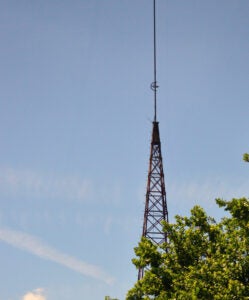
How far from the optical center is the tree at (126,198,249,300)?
1823cm

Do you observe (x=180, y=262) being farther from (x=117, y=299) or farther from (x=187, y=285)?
(x=117, y=299)

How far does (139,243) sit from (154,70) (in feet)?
79.2

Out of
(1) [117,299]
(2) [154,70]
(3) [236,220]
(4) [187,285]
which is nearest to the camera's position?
(4) [187,285]

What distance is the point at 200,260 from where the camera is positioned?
20.9m

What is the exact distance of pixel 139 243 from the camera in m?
21.6

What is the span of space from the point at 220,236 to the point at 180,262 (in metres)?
2.33

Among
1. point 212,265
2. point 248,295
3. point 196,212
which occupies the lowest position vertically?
point 248,295

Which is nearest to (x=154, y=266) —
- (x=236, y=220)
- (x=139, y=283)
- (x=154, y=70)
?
(x=139, y=283)

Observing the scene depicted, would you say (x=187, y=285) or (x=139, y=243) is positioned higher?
(x=139, y=243)

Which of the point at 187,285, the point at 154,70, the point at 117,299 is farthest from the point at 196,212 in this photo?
the point at 154,70

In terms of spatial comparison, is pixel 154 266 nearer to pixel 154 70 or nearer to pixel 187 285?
pixel 187 285

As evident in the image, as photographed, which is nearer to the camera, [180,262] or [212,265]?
[212,265]

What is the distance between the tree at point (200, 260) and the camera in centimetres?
1823

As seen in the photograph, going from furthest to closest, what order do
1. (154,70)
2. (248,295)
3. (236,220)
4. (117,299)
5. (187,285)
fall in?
(154,70) < (117,299) < (236,220) < (187,285) < (248,295)
